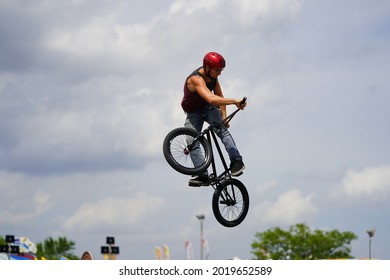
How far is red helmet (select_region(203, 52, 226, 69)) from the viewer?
1364 centimetres

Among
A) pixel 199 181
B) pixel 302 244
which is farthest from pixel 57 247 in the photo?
pixel 199 181

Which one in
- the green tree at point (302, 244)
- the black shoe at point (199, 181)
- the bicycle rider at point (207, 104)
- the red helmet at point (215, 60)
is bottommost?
the black shoe at point (199, 181)

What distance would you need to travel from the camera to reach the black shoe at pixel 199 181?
14332 millimetres

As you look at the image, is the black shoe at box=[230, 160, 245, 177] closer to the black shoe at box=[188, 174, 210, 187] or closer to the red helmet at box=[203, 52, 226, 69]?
the black shoe at box=[188, 174, 210, 187]

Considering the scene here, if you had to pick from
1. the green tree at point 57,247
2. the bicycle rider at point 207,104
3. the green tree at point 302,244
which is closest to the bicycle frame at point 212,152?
the bicycle rider at point 207,104

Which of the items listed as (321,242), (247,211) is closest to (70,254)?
(321,242)

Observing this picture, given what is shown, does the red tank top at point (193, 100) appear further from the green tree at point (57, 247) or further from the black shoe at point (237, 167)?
the green tree at point (57, 247)

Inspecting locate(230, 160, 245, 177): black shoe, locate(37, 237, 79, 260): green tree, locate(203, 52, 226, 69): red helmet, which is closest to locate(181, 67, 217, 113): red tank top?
locate(203, 52, 226, 69): red helmet

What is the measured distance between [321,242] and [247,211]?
74517 mm

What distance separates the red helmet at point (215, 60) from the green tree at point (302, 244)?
75.4 meters

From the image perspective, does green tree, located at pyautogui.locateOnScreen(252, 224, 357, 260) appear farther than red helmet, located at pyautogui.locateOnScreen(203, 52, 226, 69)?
Yes

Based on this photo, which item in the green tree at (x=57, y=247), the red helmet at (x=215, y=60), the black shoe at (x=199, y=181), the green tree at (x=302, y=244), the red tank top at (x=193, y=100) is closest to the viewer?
the red helmet at (x=215, y=60)

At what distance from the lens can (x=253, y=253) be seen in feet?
297

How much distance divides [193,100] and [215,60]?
3.69ft
